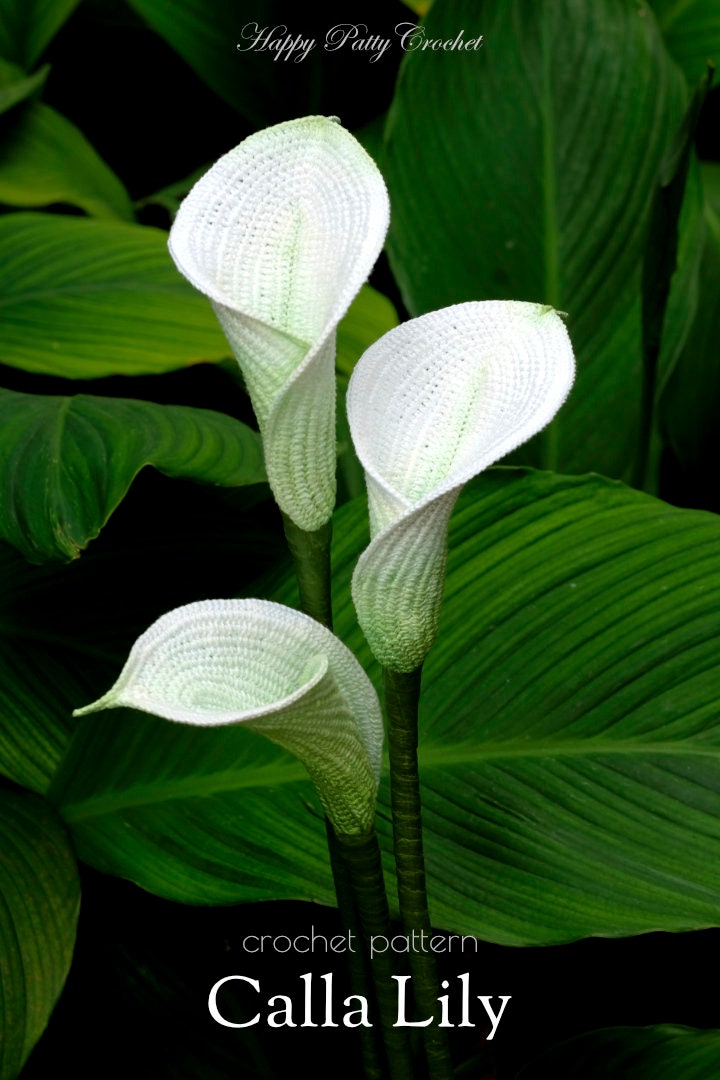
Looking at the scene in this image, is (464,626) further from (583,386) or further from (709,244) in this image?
(709,244)

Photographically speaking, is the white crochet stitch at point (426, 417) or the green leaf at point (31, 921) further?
the green leaf at point (31, 921)

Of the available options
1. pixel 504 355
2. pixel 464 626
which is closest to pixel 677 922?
pixel 464 626

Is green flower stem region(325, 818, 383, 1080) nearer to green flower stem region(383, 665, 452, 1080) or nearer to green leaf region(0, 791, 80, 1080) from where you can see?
green flower stem region(383, 665, 452, 1080)

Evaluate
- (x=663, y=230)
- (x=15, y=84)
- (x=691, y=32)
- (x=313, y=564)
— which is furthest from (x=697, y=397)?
(x=15, y=84)

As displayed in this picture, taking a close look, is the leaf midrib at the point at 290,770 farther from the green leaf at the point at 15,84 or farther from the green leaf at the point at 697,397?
the green leaf at the point at 15,84

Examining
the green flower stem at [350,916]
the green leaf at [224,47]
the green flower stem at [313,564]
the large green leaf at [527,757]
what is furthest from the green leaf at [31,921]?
the green leaf at [224,47]

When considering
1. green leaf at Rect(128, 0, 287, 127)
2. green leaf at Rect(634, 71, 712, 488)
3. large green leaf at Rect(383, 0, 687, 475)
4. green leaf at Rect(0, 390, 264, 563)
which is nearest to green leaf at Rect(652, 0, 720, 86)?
large green leaf at Rect(383, 0, 687, 475)
